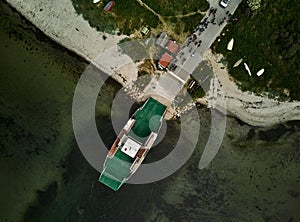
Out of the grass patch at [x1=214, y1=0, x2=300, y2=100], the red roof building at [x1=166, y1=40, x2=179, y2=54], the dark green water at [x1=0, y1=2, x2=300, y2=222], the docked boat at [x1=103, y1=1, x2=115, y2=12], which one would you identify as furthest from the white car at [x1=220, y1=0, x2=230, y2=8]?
the dark green water at [x1=0, y1=2, x2=300, y2=222]

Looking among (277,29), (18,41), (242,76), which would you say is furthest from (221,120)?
(18,41)

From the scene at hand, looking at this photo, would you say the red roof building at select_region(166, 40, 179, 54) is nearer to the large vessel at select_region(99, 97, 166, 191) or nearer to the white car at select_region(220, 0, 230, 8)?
the large vessel at select_region(99, 97, 166, 191)

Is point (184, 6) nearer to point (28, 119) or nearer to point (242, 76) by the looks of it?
point (242, 76)

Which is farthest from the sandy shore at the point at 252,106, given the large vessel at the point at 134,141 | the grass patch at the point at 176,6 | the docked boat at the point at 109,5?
the docked boat at the point at 109,5

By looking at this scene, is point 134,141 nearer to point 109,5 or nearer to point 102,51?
point 102,51

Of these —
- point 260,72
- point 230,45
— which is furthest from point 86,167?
point 260,72

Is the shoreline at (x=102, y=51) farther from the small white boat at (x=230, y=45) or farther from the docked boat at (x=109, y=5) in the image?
the docked boat at (x=109, y=5)
